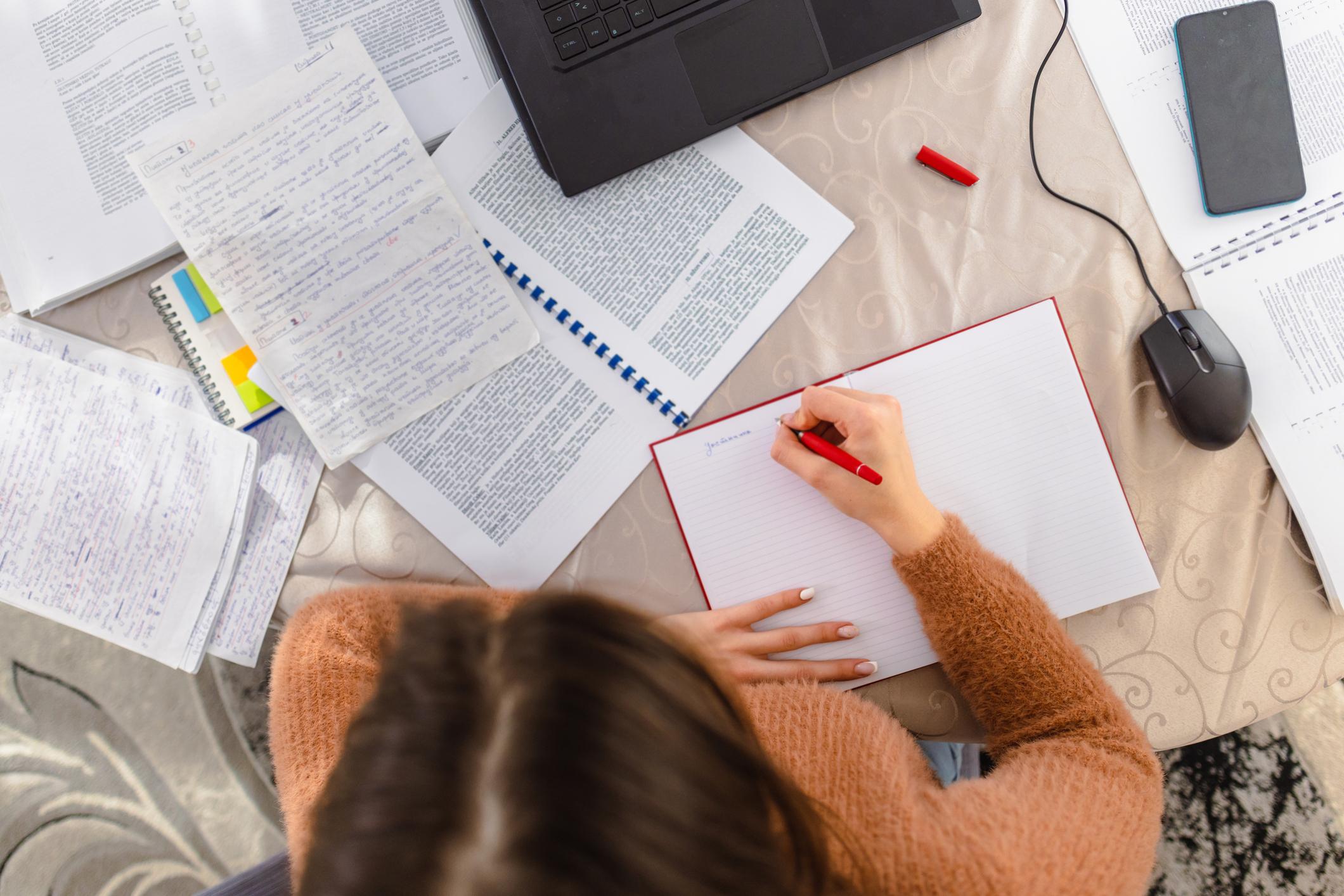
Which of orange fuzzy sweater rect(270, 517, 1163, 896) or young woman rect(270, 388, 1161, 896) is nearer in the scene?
young woman rect(270, 388, 1161, 896)

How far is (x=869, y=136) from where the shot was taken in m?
0.69

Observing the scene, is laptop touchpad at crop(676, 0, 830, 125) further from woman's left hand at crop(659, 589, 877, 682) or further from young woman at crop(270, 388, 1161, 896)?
woman's left hand at crop(659, 589, 877, 682)

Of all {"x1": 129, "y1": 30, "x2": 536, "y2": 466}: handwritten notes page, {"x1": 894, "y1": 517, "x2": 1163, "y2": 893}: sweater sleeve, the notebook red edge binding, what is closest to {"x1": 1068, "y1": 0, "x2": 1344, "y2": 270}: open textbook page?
the notebook red edge binding

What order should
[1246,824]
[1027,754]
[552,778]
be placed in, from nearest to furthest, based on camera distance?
[552,778] → [1027,754] → [1246,824]

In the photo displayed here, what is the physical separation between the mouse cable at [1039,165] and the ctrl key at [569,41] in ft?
1.31

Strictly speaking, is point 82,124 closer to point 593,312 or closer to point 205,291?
point 205,291

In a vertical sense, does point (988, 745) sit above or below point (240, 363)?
below

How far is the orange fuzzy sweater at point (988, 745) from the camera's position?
0.55 meters

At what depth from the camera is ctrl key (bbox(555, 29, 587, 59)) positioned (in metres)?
0.65

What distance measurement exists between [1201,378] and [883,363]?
25cm

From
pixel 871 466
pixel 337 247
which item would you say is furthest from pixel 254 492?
pixel 871 466

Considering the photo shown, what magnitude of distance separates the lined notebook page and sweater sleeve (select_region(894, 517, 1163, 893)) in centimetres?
4

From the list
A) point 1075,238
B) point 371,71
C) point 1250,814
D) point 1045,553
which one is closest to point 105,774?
point 371,71

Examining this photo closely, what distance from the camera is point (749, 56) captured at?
26.2 inches
